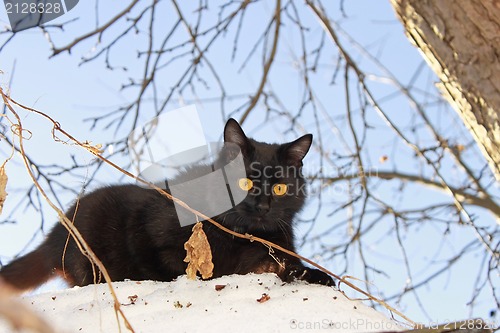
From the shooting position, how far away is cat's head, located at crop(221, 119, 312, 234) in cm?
293

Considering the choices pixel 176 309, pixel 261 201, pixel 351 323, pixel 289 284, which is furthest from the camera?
pixel 261 201

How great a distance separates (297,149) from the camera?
3184 mm

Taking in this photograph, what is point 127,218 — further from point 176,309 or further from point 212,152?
point 176,309

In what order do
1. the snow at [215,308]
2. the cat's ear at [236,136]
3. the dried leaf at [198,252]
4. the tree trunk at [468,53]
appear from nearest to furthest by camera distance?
1. the snow at [215,308]
2. the dried leaf at [198,252]
3. the tree trunk at [468,53]
4. the cat's ear at [236,136]

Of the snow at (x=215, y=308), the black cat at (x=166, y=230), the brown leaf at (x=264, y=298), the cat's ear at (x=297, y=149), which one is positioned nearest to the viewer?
the snow at (x=215, y=308)

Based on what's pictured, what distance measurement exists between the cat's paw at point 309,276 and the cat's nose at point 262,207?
22.5 inches

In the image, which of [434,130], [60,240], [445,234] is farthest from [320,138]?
[60,240]

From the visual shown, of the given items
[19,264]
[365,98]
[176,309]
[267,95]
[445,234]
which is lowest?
[445,234]

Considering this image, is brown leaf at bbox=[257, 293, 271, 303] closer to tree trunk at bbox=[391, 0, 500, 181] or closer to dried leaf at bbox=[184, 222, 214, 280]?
dried leaf at bbox=[184, 222, 214, 280]

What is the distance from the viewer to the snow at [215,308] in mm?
1845

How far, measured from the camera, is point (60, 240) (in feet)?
10.0

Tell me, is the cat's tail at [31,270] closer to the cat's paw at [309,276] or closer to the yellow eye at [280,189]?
the yellow eye at [280,189]

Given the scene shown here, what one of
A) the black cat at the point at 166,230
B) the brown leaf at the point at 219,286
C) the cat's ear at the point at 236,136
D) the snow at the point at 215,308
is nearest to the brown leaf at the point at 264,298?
the snow at the point at 215,308

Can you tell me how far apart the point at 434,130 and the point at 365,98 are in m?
0.69
